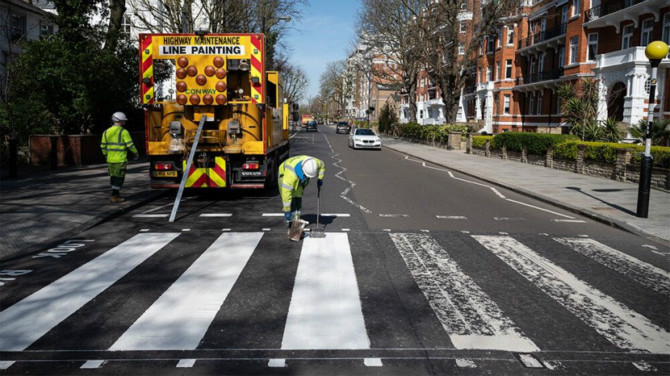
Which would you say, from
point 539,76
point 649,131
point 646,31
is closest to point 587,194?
point 649,131

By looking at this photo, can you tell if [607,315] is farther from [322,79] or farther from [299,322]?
[322,79]

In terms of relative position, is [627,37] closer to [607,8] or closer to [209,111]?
[607,8]

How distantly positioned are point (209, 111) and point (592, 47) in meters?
33.0

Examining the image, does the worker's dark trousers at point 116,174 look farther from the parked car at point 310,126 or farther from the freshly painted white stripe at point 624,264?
the parked car at point 310,126

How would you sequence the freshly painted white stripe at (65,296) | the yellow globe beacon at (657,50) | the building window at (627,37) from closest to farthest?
the freshly painted white stripe at (65,296) < the yellow globe beacon at (657,50) < the building window at (627,37)

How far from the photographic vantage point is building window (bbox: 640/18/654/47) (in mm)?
30078

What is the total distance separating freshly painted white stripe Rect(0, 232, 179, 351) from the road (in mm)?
23

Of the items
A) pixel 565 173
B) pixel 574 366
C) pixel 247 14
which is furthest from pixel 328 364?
pixel 247 14

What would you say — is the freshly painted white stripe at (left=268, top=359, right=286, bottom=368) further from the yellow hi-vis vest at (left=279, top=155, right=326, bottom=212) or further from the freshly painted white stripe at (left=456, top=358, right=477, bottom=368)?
the yellow hi-vis vest at (left=279, top=155, right=326, bottom=212)

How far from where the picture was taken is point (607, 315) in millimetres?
5176

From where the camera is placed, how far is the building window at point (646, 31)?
30.1m

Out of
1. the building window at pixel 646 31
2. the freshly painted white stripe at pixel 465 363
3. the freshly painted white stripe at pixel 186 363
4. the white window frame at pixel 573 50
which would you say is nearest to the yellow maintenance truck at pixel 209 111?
the freshly painted white stripe at pixel 186 363

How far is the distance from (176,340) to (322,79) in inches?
5554

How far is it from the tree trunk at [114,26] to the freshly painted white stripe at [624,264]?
19.7 metres
